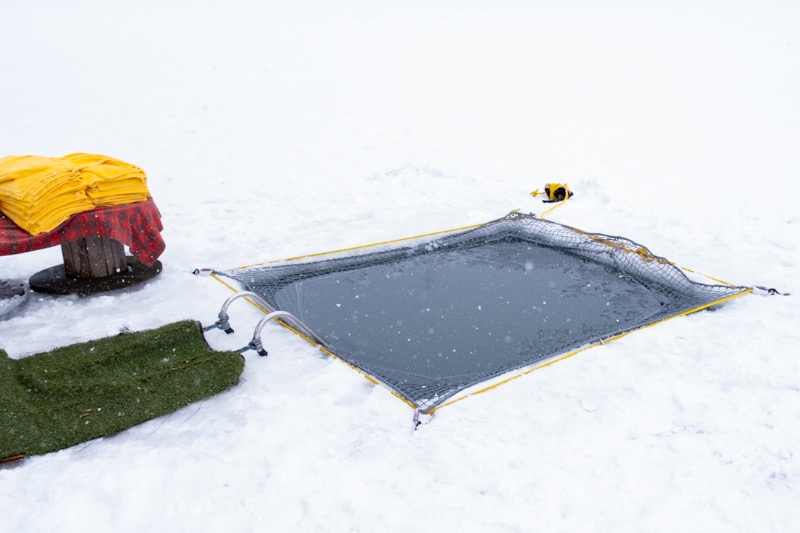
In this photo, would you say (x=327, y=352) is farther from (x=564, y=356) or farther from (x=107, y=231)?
(x=107, y=231)

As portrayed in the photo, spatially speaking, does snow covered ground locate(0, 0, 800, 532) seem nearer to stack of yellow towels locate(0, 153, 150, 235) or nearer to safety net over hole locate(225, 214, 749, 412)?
safety net over hole locate(225, 214, 749, 412)

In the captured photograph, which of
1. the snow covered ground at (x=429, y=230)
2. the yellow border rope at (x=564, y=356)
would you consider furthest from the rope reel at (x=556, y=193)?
the yellow border rope at (x=564, y=356)

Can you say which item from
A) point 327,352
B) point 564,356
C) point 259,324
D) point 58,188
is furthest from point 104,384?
point 564,356

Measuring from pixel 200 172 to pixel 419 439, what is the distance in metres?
5.86

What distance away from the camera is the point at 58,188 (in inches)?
158

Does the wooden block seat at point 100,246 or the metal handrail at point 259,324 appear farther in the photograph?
the wooden block seat at point 100,246

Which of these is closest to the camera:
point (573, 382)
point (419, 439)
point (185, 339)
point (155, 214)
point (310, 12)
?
point (419, 439)

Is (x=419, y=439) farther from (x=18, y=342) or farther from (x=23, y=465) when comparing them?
(x=18, y=342)

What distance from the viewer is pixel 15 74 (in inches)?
477

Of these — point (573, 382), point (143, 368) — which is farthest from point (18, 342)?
point (573, 382)

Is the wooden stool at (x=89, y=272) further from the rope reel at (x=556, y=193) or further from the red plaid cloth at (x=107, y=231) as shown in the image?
the rope reel at (x=556, y=193)

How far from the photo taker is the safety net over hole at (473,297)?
4.03 m

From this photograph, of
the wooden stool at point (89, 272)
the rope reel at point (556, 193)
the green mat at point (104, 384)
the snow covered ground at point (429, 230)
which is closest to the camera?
the snow covered ground at point (429, 230)

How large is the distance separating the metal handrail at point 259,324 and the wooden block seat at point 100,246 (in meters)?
1.06
